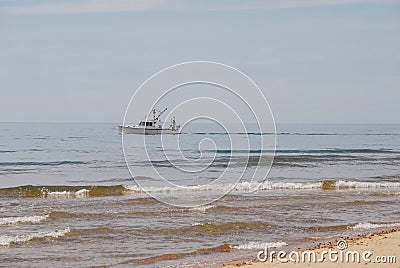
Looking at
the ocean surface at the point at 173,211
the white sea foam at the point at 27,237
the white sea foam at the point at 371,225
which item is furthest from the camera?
the white sea foam at the point at 371,225

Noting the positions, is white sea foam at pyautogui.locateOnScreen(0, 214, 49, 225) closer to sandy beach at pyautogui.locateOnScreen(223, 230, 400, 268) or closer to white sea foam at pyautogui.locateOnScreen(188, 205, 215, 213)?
white sea foam at pyautogui.locateOnScreen(188, 205, 215, 213)

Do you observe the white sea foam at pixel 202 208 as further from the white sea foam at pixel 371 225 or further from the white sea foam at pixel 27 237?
the white sea foam at pixel 371 225

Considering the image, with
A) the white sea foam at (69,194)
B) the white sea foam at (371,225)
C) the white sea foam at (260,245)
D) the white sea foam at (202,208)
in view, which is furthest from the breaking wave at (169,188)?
the white sea foam at (260,245)

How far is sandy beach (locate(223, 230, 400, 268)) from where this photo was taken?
1057cm

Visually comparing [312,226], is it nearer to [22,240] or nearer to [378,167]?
[22,240]

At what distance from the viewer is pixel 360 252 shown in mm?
11523

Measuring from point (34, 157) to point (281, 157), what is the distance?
1816 centimetres

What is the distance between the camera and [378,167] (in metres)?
38.8

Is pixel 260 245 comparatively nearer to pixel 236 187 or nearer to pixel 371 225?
pixel 371 225

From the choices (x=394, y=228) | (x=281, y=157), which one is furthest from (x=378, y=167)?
(x=394, y=228)

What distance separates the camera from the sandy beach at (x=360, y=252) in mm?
10570

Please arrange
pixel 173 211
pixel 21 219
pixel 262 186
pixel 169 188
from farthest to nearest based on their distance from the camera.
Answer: pixel 262 186, pixel 169 188, pixel 173 211, pixel 21 219

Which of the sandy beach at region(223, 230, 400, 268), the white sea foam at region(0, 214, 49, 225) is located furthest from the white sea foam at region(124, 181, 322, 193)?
the sandy beach at region(223, 230, 400, 268)

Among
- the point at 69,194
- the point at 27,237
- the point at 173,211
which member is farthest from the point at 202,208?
the point at 69,194
